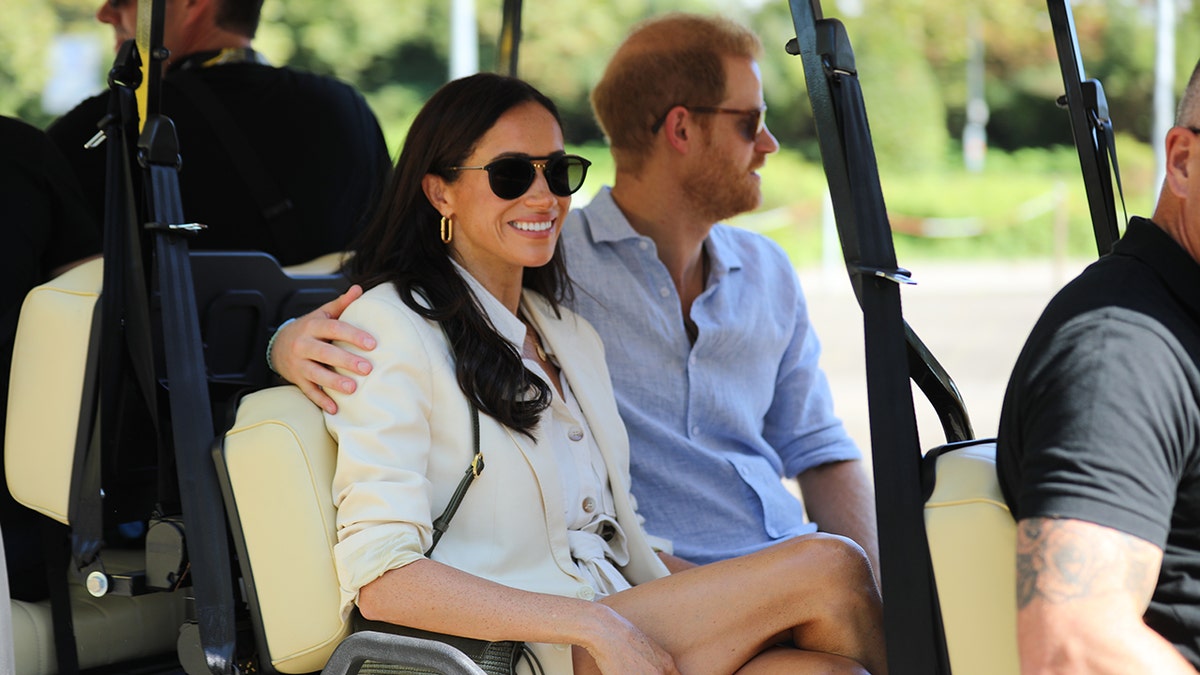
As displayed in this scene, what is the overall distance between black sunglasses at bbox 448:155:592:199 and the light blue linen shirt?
438mm

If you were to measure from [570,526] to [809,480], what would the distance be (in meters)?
0.96

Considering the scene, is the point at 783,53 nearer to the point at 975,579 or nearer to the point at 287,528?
the point at 287,528

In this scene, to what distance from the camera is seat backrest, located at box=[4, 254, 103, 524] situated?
230 cm

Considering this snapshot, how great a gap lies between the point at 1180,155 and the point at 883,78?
27101 mm

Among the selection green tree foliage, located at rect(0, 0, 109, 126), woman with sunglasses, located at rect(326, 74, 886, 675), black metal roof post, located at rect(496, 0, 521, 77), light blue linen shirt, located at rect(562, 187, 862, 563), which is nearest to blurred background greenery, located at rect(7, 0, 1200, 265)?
green tree foliage, located at rect(0, 0, 109, 126)

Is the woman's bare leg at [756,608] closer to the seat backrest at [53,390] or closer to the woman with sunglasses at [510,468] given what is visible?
the woman with sunglasses at [510,468]

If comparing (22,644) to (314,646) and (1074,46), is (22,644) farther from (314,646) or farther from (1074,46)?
(1074,46)

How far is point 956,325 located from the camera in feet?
42.1

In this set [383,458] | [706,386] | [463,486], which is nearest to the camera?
[383,458]

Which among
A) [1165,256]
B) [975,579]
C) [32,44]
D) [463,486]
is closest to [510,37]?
[463,486]

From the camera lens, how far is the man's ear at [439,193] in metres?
2.33

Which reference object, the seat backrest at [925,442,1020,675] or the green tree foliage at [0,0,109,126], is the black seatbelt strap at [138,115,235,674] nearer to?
the seat backrest at [925,442,1020,675]

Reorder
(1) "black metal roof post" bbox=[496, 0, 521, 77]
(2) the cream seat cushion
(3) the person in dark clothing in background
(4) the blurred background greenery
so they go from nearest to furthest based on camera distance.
Result: 1. (2) the cream seat cushion
2. (3) the person in dark clothing in background
3. (1) "black metal roof post" bbox=[496, 0, 521, 77]
4. (4) the blurred background greenery

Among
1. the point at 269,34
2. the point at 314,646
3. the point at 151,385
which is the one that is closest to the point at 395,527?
the point at 314,646
